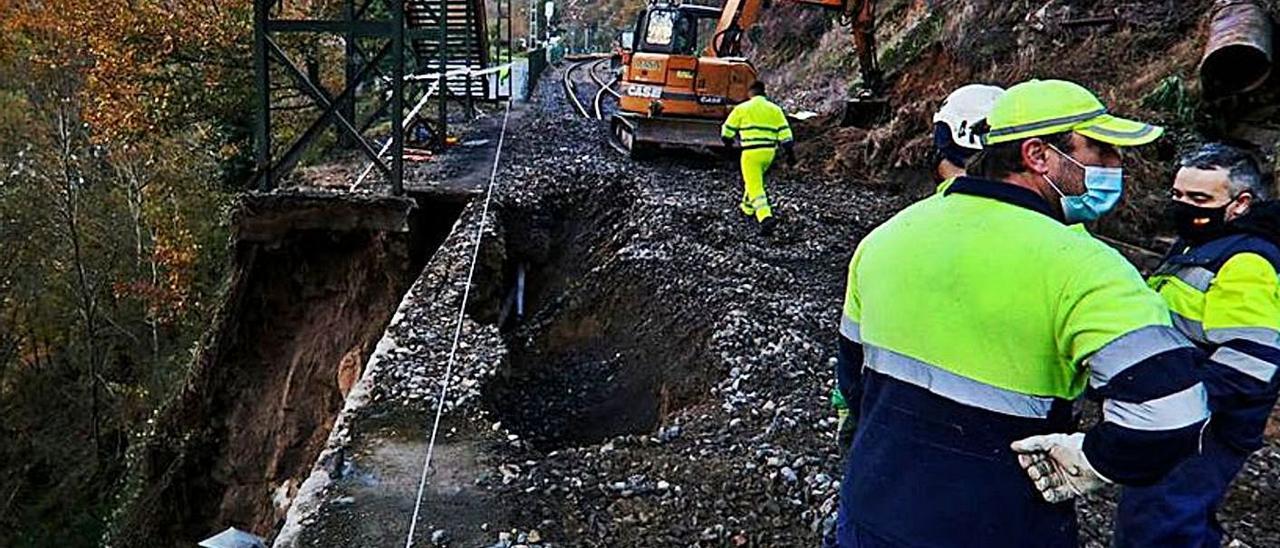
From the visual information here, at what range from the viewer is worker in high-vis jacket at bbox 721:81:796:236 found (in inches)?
377

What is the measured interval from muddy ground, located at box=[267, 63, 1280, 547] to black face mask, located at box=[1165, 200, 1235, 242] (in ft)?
5.28

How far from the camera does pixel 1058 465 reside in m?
2.02

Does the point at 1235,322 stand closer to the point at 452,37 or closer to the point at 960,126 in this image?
the point at 960,126

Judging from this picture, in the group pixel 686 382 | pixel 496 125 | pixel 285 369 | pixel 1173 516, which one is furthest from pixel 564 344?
pixel 496 125

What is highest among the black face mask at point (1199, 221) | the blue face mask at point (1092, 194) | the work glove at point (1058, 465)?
the blue face mask at point (1092, 194)

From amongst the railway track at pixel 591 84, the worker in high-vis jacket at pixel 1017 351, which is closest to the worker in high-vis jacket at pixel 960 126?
the worker in high-vis jacket at pixel 1017 351

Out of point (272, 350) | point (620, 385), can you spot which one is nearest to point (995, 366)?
point (620, 385)

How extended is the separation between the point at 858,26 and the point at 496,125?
7.48m

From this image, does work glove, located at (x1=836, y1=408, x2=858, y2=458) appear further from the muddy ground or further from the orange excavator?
the orange excavator

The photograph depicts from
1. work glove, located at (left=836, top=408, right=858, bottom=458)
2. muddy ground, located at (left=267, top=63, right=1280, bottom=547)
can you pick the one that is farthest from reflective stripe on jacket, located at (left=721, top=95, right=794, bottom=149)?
work glove, located at (left=836, top=408, right=858, bottom=458)

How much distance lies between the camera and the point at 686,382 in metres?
6.44

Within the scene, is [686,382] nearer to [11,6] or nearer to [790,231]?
[790,231]

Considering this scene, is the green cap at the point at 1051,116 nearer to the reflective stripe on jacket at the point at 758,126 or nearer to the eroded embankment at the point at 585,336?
the eroded embankment at the point at 585,336

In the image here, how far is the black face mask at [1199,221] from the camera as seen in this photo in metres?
2.96
